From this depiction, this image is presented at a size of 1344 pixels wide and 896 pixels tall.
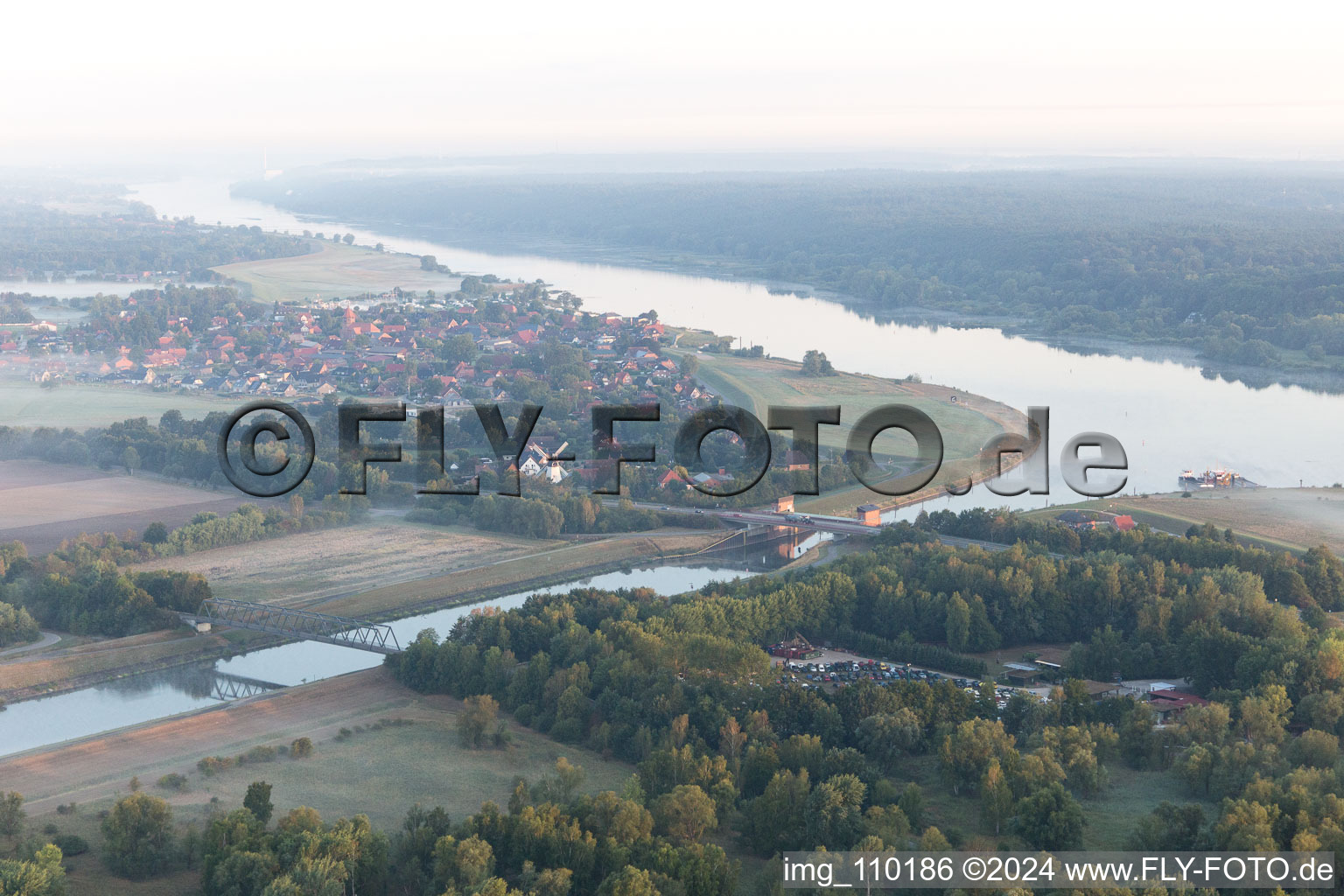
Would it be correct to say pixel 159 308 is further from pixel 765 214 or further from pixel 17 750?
pixel 765 214

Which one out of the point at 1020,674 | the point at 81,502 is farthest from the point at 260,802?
the point at 81,502

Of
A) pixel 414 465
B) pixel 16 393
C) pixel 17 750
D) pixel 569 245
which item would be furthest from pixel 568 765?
pixel 569 245

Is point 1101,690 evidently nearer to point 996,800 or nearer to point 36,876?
point 996,800

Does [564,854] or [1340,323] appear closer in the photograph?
[564,854]

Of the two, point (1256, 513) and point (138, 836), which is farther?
point (1256, 513)

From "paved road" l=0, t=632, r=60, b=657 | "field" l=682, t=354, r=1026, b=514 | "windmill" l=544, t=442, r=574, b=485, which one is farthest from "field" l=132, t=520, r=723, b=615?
"field" l=682, t=354, r=1026, b=514

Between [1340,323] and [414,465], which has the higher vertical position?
[1340,323]

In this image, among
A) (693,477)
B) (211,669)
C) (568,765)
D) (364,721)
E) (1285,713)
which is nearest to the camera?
(568,765)
